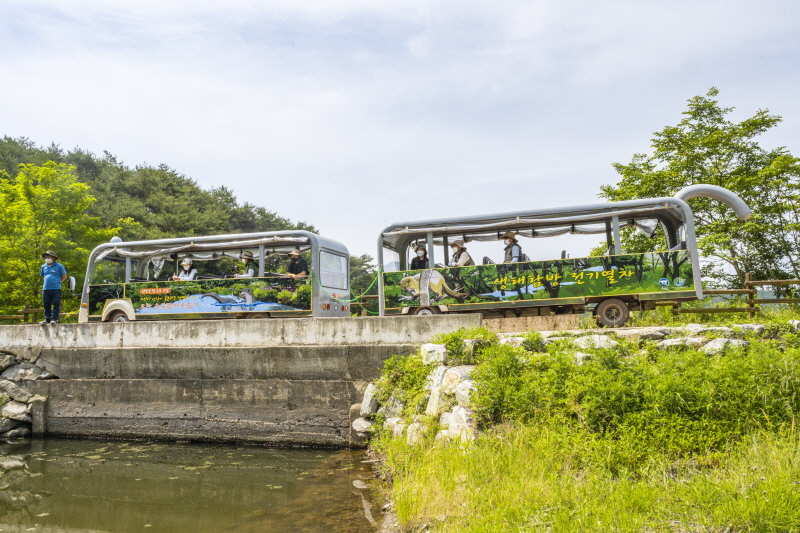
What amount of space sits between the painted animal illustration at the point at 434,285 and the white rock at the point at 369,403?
356 centimetres

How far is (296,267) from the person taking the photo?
1325 cm

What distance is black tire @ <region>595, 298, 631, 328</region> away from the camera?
35.1ft

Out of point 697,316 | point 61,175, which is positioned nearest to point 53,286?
point 61,175

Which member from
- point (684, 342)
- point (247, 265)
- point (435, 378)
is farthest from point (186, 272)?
point (684, 342)

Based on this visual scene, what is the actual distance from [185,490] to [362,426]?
101 inches

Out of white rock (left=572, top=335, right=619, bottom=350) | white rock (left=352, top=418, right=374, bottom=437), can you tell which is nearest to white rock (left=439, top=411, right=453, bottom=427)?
white rock (left=572, top=335, right=619, bottom=350)

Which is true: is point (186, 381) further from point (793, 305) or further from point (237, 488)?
point (793, 305)

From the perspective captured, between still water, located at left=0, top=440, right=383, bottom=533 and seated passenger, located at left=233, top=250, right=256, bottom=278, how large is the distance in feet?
15.2

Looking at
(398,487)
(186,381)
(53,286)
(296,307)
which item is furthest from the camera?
(296,307)

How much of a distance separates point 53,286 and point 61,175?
11251 millimetres

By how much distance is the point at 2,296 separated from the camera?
1997 cm

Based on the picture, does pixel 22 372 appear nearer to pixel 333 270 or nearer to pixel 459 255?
pixel 333 270

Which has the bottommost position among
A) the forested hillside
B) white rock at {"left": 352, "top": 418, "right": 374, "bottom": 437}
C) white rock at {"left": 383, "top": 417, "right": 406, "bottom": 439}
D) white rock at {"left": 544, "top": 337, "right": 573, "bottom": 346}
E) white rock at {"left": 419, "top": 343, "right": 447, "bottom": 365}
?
white rock at {"left": 352, "top": 418, "right": 374, "bottom": 437}

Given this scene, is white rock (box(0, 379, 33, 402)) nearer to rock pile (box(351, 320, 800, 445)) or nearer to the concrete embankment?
the concrete embankment
